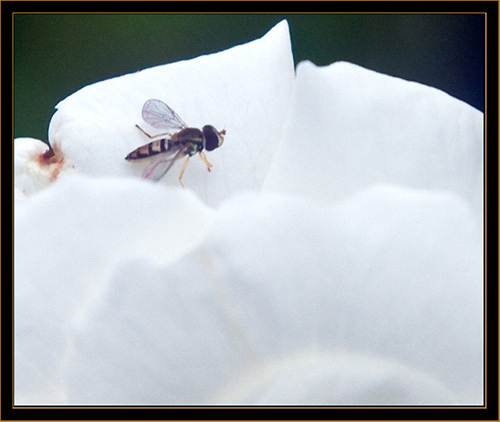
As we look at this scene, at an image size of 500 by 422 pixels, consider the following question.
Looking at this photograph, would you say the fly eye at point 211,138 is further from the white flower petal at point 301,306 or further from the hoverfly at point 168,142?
the white flower petal at point 301,306

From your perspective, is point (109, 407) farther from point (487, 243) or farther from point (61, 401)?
point (487, 243)

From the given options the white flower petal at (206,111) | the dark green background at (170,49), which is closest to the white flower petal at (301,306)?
the white flower petal at (206,111)

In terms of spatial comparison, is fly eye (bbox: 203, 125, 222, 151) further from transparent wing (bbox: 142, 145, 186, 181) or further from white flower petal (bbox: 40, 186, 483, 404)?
white flower petal (bbox: 40, 186, 483, 404)

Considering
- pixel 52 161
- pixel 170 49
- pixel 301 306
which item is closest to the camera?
pixel 301 306

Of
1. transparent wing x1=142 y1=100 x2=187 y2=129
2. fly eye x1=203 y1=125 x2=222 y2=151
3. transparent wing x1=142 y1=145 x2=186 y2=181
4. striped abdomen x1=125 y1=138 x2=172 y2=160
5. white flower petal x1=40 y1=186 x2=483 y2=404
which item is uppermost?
transparent wing x1=142 y1=100 x2=187 y2=129

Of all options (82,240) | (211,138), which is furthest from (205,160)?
(82,240)

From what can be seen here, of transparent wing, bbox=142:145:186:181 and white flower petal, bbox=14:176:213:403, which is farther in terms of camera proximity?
transparent wing, bbox=142:145:186:181

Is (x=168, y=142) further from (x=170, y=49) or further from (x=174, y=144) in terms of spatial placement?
(x=170, y=49)

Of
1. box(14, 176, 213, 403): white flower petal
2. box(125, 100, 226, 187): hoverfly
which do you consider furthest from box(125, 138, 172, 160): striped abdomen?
box(14, 176, 213, 403): white flower petal
